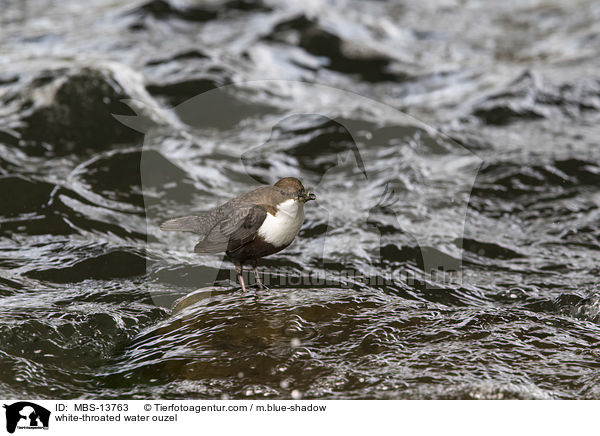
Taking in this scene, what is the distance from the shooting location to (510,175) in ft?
22.8

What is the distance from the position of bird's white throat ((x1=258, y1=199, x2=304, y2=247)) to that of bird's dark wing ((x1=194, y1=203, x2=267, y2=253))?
36mm

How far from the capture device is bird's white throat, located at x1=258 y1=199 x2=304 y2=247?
11.1ft

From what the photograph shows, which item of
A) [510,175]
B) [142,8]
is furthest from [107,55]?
[510,175]

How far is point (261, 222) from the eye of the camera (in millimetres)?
3389

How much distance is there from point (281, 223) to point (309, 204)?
298 cm

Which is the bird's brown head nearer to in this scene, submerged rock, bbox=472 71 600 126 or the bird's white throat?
the bird's white throat

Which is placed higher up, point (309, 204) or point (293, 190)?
point (293, 190)

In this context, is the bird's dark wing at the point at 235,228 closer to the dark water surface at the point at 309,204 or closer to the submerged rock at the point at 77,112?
the dark water surface at the point at 309,204

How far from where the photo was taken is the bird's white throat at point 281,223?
3.38m
